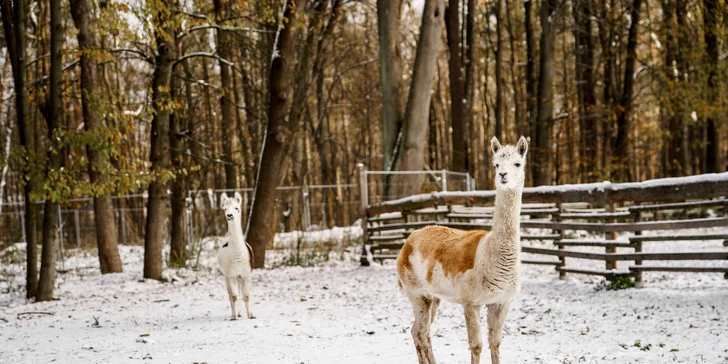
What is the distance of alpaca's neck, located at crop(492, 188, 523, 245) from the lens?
14.6 feet

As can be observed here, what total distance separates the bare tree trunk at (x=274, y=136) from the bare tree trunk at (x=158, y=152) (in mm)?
1972

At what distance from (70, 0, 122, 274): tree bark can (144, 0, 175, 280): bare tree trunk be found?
96 cm

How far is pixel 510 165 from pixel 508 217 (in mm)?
381

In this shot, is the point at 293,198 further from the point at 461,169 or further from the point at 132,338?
the point at 132,338

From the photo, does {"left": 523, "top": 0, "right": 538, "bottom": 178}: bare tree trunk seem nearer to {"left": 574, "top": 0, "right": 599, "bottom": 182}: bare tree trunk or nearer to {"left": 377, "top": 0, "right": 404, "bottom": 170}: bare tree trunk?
{"left": 574, "top": 0, "right": 599, "bottom": 182}: bare tree trunk

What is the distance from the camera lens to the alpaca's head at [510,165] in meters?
4.39

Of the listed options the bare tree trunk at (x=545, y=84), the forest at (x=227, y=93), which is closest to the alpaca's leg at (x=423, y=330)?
the forest at (x=227, y=93)

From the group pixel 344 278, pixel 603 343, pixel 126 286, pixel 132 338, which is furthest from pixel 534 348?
pixel 126 286

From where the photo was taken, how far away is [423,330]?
16.7 feet

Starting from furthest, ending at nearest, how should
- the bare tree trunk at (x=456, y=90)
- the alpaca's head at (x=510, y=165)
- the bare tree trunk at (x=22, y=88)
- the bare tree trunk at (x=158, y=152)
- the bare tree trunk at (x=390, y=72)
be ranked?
the bare tree trunk at (x=456, y=90) < the bare tree trunk at (x=390, y=72) < the bare tree trunk at (x=158, y=152) < the bare tree trunk at (x=22, y=88) < the alpaca's head at (x=510, y=165)

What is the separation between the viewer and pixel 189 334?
22.9 feet

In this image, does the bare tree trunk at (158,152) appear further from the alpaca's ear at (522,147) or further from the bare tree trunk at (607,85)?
the bare tree trunk at (607,85)

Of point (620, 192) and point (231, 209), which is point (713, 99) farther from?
point (231, 209)

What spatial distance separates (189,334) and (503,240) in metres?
4.14
